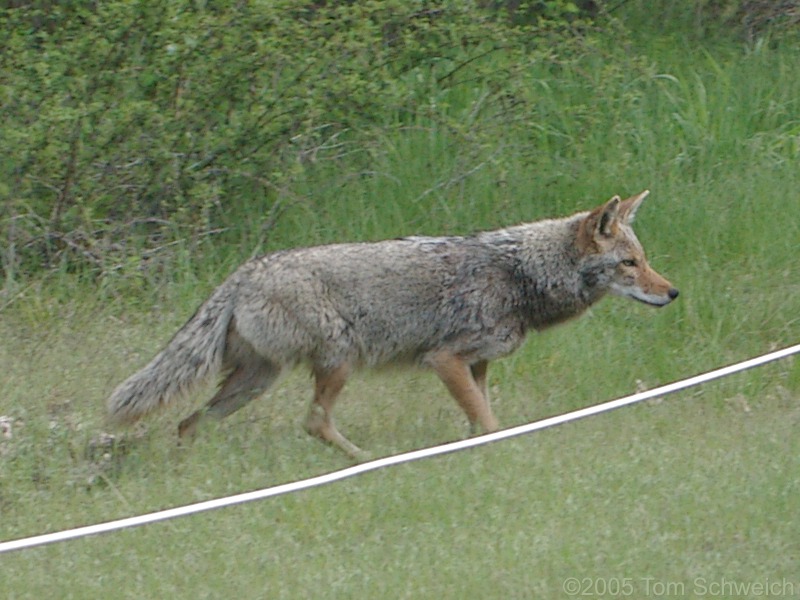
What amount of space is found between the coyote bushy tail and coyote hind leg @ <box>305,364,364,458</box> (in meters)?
0.54

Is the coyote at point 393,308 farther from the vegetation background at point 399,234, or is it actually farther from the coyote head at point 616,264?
the vegetation background at point 399,234

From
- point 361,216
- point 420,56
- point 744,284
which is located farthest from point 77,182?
point 744,284

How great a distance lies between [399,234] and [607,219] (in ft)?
8.35

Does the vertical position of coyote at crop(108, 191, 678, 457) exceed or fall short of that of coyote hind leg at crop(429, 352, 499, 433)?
it exceeds it

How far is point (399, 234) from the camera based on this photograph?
34.2ft

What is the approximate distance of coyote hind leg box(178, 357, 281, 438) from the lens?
7695 mm

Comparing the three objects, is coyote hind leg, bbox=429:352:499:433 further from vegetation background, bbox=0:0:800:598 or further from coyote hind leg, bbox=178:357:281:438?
coyote hind leg, bbox=178:357:281:438

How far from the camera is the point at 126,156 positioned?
33.6 ft

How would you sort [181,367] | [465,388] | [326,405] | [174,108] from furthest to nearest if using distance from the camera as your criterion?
1. [174,108]
2. [465,388]
3. [326,405]
4. [181,367]

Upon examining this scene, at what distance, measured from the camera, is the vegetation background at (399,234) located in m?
5.61

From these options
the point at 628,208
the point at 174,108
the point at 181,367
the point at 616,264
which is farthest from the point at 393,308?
the point at 174,108

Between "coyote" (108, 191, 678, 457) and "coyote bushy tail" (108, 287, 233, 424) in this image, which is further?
"coyote" (108, 191, 678, 457)

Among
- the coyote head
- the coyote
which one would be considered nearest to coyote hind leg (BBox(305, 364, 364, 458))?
the coyote

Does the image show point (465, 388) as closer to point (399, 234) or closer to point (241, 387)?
point (241, 387)
